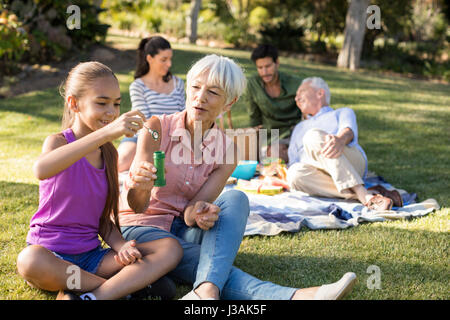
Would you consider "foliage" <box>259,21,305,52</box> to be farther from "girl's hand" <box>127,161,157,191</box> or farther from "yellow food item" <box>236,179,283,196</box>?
"girl's hand" <box>127,161,157,191</box>

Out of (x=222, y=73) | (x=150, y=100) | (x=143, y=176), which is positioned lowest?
(x=143, y=176)

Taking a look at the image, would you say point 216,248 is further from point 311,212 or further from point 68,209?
point 311,212

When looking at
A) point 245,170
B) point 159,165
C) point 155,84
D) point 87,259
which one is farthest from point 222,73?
point 155,84

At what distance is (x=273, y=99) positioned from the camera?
19.6 ft

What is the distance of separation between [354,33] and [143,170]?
1400 centimetres

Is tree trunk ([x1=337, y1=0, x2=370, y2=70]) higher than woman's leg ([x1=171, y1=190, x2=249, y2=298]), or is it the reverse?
tree trunk ([x1=337, y1=0, x2=370, y2=70])

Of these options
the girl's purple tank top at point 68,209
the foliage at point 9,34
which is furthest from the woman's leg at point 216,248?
the foliage at point 9,34

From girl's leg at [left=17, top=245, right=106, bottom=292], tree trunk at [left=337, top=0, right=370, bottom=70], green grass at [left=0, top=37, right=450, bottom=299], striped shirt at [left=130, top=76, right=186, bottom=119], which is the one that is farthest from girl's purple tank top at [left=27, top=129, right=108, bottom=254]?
tree trunk at [left=337, top=0, right=370, bottom=70]

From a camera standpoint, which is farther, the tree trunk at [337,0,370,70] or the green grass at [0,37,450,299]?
the tree trunk at [337,0,370,70]

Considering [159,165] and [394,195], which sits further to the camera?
[394,195]

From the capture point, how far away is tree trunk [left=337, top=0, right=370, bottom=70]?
14.9 metres

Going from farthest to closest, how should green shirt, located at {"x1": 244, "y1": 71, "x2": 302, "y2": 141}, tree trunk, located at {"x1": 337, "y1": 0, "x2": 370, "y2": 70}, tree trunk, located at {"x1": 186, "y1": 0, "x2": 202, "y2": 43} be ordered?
tree trunk, located at {"x1": 186, "y1": 0, "x2": 202, "y2": 43} → tree trunk, located at {"x1": 337, "y1": 0, "x2": 370, "y2": 70} → green shirt, located at {"x1": 244, "y1": 71, "x2": 302, "y2": 141}

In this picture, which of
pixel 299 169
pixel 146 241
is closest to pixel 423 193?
pixel 299 169

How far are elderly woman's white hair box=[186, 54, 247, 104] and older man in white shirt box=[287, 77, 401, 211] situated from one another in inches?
70.5
